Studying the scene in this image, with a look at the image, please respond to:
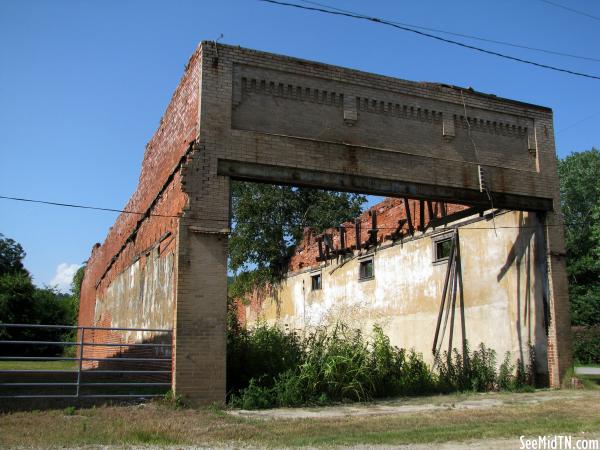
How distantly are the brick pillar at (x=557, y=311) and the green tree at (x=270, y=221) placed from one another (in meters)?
15.3

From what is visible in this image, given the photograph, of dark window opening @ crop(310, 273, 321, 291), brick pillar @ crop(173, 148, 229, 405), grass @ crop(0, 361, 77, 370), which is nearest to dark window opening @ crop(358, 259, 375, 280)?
dark window opening @ crop(310, 273, 321, 291)

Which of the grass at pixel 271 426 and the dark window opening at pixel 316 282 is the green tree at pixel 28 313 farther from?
the grass at pixel 271 426

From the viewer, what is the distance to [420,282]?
18.5 meters

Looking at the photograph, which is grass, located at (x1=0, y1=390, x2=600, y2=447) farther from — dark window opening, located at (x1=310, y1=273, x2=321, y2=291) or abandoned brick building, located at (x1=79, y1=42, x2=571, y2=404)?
dark window opening, located at (x1=310, y1=273, x2=321, y2=291)

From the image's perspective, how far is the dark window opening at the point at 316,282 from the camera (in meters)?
25.0

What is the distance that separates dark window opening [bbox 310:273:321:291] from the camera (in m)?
25.0

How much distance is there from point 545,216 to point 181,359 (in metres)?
9.91

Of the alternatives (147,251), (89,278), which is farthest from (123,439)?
(89,278)

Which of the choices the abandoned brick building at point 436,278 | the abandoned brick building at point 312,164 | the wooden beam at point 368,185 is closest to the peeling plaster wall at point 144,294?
the abandoned brick building at point 312,164

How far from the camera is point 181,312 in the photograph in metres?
10.9

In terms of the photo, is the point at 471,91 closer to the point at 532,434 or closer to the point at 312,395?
the point at 312,395

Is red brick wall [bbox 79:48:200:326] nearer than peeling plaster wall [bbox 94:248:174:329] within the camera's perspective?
Yes

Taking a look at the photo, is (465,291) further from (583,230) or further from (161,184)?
(583,230)

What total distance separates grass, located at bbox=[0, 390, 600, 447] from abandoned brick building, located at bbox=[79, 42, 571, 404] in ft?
5.36
